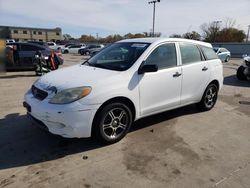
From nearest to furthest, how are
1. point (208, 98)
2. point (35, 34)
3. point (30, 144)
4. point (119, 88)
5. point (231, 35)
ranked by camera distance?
point (119, 88)
point (30, 144)
point (208, 98)
point (231, 35)
point (35, 34)

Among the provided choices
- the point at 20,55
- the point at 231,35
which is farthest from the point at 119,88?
the point at 231,35

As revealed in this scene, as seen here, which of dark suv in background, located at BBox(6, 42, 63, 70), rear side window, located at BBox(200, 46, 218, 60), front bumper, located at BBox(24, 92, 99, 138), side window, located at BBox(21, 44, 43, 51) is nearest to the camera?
front bumper, located at BBox(24, 92, 99, 138)

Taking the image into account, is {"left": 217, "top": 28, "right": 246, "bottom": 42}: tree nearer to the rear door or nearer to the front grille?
the rear door

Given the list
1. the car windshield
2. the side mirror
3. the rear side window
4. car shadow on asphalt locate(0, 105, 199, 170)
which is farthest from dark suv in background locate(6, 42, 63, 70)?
the side mirror

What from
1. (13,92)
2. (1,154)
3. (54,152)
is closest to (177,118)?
(54,152)

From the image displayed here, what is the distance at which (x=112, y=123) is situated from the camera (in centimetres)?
381

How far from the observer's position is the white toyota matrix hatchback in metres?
3.39

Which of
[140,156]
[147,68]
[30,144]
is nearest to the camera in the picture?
[140,156]

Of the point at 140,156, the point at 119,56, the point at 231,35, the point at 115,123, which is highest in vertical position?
the point at 231,35

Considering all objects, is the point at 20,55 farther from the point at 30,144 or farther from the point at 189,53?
the point at 189,53

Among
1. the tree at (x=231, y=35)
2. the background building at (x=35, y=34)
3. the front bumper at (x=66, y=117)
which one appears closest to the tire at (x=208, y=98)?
the front bumper at (x=66, y=117)

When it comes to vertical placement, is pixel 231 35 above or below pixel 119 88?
above

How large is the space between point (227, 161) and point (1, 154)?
333 cm

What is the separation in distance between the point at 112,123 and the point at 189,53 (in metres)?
2.36
